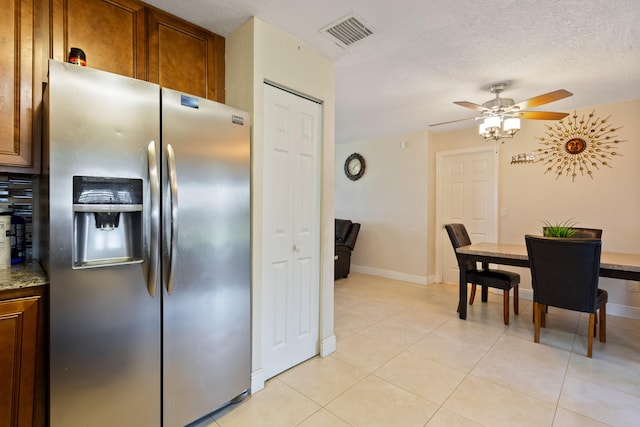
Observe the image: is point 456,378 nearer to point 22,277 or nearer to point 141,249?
point 141,249

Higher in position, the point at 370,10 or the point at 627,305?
the point at 370,10

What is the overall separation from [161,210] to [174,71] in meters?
1.02

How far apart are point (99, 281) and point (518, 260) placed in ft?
11.1

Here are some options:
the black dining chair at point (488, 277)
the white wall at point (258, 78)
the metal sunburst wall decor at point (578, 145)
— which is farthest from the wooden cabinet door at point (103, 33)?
the metal sunburst wall decor at point (578, 145)

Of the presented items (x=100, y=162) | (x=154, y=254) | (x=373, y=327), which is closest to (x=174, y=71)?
(x=100, y=162)

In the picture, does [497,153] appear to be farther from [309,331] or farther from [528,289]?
[309,331]

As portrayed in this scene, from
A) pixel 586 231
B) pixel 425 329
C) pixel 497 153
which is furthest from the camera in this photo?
pixel 497 153

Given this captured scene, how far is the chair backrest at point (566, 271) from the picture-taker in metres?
2.40

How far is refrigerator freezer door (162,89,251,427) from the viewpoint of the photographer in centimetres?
153

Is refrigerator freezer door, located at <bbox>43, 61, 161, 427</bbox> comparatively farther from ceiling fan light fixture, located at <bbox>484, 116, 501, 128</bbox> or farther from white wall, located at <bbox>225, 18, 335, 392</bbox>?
ceiling fan light fixture, located at <bbox>484, 116, 501, 128</bbox>

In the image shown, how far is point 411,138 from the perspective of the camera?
4891 millimetres

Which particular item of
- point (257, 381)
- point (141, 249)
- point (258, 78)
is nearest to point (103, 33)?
point (258, 78)

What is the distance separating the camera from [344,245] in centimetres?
509

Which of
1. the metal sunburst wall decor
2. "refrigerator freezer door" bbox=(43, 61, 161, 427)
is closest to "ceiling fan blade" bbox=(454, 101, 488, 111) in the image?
the metal sunburst wall decor
